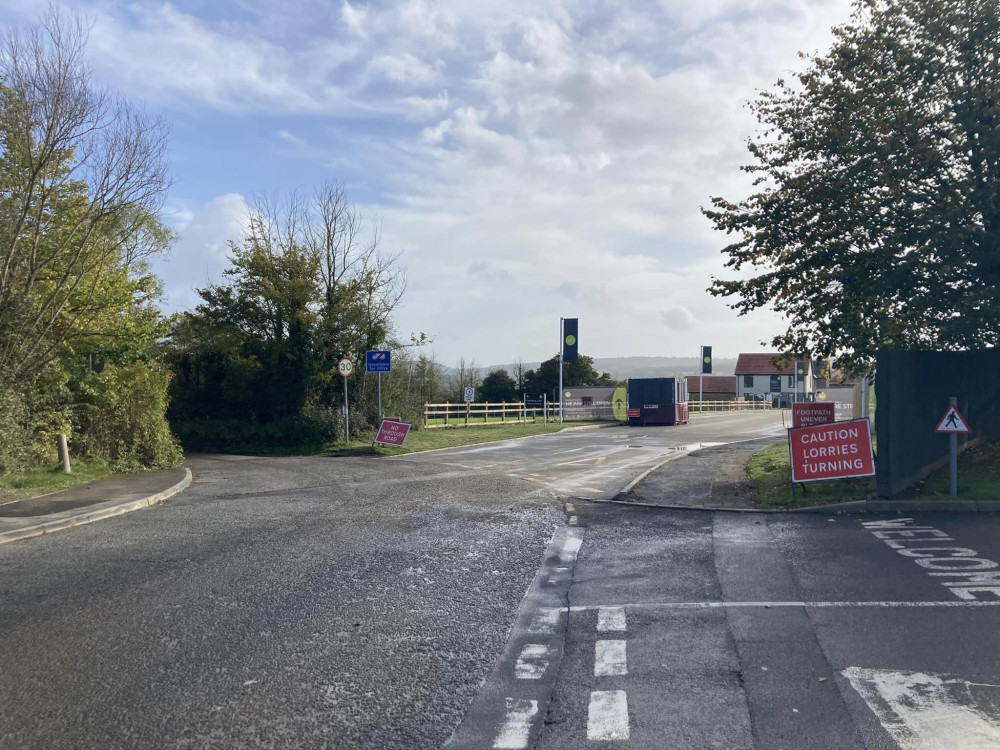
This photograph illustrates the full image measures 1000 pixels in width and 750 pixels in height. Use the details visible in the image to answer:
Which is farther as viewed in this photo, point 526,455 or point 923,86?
point 526,455

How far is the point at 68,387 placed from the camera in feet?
57.2

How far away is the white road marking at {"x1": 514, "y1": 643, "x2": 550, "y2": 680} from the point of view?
17.1ft

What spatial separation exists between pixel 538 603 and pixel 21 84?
13.3 m

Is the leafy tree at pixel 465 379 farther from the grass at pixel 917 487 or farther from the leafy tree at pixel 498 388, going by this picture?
the grass at pixel 917 487

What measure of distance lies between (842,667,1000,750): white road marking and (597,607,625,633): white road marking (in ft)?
5.78

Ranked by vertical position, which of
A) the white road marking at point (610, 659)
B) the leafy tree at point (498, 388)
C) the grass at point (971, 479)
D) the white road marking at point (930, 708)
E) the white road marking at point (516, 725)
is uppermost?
the leafy tree at point (498, 388)

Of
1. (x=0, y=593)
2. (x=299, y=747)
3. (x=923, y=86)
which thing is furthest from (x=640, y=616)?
(x=923, y=86)

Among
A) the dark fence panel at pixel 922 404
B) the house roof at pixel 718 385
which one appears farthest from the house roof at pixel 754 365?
the dark fence panel at pixel 922 404

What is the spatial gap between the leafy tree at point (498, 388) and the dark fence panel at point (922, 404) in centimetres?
5525

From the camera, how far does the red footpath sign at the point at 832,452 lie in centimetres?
1260

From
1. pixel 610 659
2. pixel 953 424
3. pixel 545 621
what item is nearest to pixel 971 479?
pixel 953 424

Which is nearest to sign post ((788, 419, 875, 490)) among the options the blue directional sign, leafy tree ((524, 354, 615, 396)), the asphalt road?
the asphalt road

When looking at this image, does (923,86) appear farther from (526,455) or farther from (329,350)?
(329,350)

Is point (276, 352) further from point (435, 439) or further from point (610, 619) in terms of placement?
point (610, 619)
